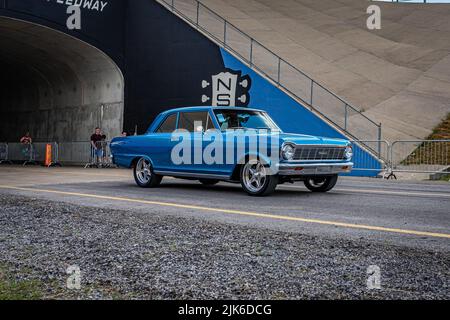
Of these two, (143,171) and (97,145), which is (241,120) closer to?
Answer: (143,171)

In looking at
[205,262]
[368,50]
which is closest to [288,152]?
[205,262]

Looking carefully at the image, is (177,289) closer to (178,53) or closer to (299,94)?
(299,94)

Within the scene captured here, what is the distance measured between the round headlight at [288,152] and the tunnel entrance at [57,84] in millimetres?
15737

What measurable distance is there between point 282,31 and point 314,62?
531cm

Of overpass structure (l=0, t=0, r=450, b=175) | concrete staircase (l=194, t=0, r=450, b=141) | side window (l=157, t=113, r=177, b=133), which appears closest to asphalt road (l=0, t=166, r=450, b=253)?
side window (l=157, t=113, r=177, b=133)

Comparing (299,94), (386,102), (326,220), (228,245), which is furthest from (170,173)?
(386,102)

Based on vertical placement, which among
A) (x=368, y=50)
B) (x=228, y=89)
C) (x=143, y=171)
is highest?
(x=368, y=50)

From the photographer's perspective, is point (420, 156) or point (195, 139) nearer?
point (195, 139)

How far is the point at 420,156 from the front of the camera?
1695cm

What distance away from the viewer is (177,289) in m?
3.38

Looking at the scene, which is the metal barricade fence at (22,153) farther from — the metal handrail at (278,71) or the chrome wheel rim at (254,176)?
the chrome wheel rim at (254,176)

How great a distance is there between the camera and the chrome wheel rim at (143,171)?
1141 cm

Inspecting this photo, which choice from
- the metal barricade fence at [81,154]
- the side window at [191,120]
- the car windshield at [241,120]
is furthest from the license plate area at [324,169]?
the metal barricade fence at [81,154]

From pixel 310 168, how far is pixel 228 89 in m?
12.3
